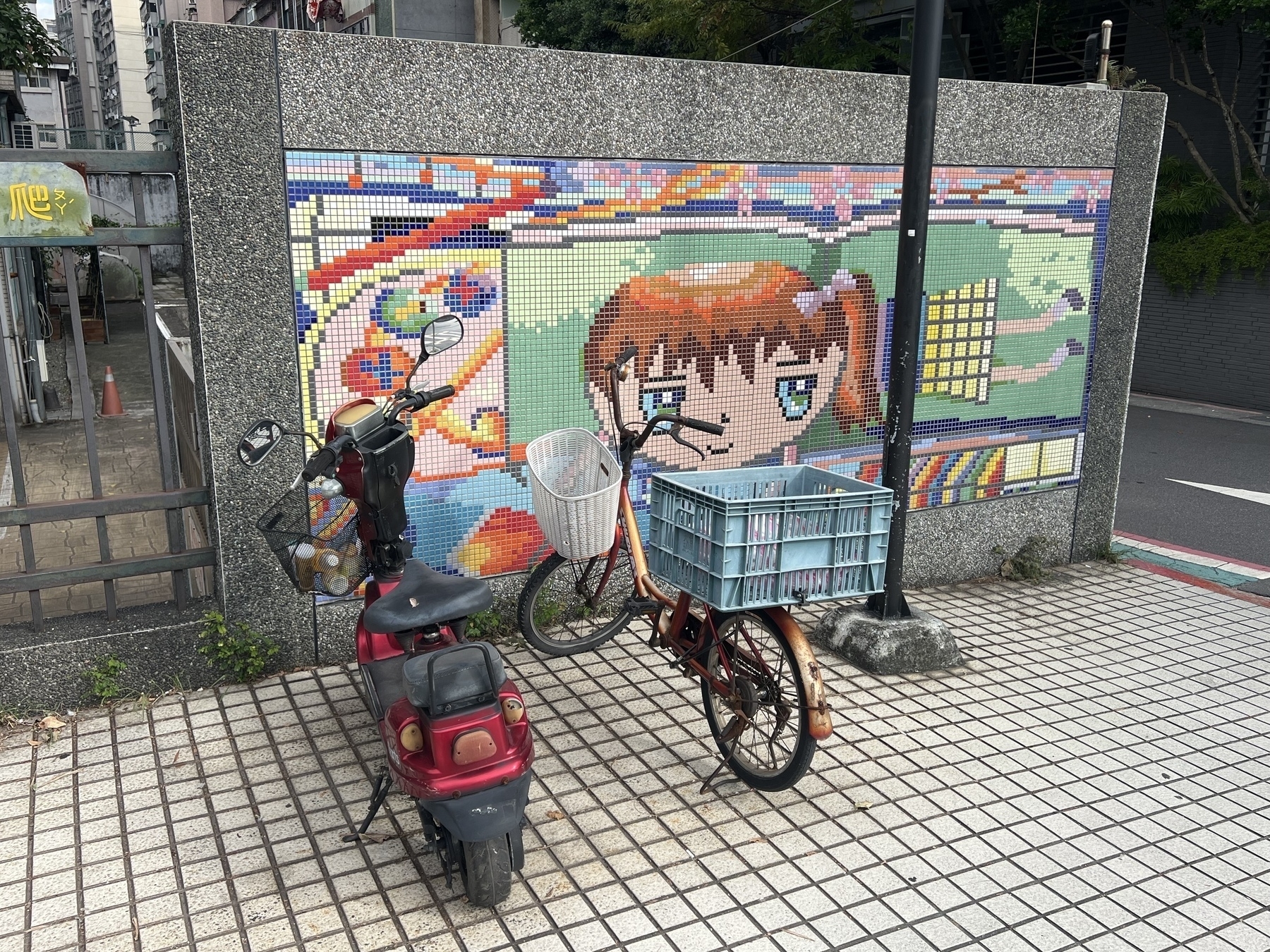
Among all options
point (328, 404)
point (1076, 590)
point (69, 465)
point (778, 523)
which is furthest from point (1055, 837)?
point (69, 465)

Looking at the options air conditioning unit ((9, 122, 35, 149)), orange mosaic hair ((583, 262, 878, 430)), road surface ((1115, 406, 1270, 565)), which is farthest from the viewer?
air conditioning unit ((9, 122, 35, 149))

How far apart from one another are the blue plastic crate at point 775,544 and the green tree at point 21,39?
33.2 ft

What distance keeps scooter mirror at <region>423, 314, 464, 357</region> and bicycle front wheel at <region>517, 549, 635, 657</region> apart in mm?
1209

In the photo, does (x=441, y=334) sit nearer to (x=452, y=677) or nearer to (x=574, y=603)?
(x=452, y=677)

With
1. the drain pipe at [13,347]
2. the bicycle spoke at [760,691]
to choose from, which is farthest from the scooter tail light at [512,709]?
the drain pipe at [13,347]

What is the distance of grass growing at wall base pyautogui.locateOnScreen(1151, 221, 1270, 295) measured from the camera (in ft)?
44.4

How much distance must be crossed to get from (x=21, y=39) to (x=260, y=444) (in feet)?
31.0

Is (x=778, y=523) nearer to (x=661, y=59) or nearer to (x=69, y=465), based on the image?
(x=661, y=59)

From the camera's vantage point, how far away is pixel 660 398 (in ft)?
19.0

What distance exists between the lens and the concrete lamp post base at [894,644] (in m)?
5.24

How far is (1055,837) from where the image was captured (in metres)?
3.86

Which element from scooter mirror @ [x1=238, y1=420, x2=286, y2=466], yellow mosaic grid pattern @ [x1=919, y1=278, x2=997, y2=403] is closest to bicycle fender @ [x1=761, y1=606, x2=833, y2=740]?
scooter mirror @ [x1=238, y1=420, x2=286, y2=466]

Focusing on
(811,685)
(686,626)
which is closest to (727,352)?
(686,626)

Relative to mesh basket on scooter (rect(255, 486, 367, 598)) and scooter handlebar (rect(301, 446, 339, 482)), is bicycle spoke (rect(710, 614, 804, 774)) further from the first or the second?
scooter handlebar (rect(301, 446, 339, 482))
